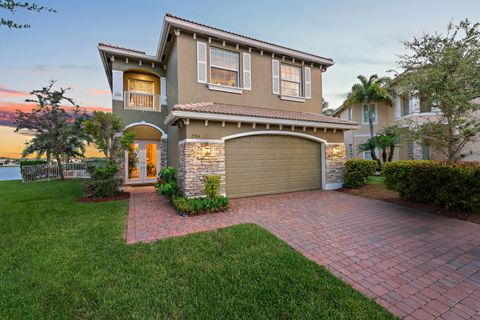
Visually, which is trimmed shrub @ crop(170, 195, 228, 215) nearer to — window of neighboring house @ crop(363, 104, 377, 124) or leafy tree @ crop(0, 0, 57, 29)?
leafy tree @ crop(0, 0, 57, 29)

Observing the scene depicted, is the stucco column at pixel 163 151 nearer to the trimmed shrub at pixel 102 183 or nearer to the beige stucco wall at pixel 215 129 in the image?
the trimmed shrub at pixel 102 183

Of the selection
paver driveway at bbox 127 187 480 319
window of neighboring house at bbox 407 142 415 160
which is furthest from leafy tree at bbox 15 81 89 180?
window of neighboring house at bbox 407 142 415 160

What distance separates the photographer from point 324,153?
32.9ft

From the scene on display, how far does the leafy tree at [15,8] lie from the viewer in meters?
3.43

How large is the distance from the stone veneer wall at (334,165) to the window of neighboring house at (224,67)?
18.1 feet

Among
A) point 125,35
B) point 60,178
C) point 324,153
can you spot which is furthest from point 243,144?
point 60,178

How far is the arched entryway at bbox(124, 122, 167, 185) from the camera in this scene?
12.0 m

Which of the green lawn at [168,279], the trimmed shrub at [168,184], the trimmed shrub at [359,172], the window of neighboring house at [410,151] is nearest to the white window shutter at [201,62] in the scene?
the trimmed shrub at [168,184]

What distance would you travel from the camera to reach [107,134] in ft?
30.0

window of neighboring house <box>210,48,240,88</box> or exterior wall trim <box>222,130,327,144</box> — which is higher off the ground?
window of neighboring house <box>210,48,240,88</box>

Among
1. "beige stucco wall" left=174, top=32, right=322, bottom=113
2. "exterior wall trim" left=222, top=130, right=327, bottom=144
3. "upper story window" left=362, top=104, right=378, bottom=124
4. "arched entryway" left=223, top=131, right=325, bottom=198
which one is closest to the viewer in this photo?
"exterior wall trim" left=222, top=130, right=327, bottom=144

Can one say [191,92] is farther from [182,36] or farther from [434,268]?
[434,268]

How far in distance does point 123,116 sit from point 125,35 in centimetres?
575

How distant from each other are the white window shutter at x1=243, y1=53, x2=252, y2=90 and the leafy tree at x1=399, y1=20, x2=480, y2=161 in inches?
228
